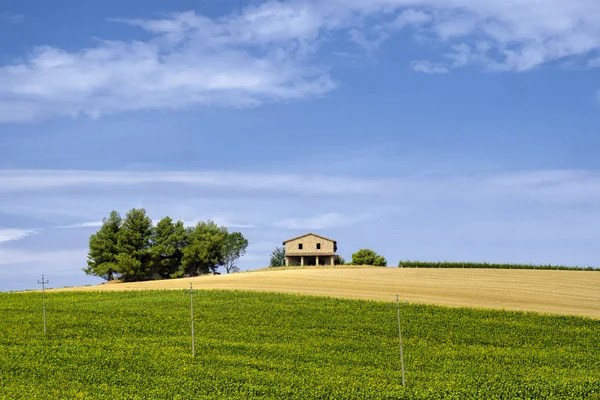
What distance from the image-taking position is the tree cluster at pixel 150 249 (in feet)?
351

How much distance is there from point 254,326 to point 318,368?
13920mm

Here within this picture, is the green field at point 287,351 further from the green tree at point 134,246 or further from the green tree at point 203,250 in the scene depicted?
the green tree at point 203,250

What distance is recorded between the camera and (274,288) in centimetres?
7388

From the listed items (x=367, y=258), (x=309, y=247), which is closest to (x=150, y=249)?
(x=309, y=247)

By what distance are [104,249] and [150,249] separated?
716 cm

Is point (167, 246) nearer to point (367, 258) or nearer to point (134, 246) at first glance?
point (134, 246)

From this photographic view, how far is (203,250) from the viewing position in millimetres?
112688

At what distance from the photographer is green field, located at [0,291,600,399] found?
3309 centimetres

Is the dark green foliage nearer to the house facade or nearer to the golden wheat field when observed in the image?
the golden wheat field

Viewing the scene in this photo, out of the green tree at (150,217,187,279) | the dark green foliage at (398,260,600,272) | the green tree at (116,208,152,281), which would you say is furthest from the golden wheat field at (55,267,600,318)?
the green tree at (150,217,187,279)

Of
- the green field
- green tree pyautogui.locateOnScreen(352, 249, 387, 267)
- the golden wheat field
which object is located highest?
green tree pyautogui.locateOnScreen(352, 249, 387, 267)

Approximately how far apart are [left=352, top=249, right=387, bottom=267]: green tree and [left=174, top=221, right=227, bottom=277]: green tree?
24.2 m

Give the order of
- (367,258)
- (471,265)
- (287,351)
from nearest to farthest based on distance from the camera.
→ 1. (287,351)
2. (471,265)
3. (367,258)

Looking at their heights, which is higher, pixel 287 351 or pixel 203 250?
pixel 203 250
